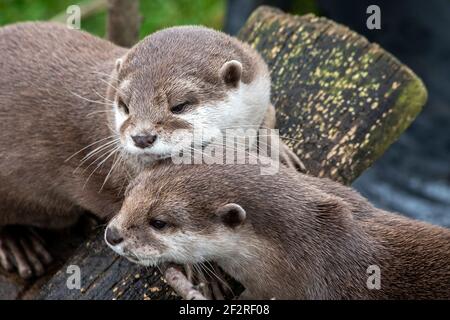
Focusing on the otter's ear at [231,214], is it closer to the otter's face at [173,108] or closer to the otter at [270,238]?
the otter at [270,238]

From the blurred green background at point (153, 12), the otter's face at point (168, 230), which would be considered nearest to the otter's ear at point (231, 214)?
the otter's face at point (168, 230)

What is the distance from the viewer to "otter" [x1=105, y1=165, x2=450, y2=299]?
333 cm

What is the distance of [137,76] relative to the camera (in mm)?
3643

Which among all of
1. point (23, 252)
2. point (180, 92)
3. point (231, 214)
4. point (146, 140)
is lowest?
point (23, 252)

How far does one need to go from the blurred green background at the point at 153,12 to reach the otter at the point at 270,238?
4449 millimetres

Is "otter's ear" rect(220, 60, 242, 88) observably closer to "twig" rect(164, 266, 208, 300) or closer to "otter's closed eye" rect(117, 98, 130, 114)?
"otter's closed eye" rect(117, 98, 130, 114)

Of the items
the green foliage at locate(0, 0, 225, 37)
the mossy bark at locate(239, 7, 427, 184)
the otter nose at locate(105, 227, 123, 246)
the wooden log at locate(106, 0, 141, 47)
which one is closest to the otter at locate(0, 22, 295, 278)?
the mossy bark at locate(239, 7, 427, 184)

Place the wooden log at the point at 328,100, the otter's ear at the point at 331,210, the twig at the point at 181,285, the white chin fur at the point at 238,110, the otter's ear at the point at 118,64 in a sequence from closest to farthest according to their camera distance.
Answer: the twig at the point at 181,285
the otter's ear at the point at 331,210
the white chin fur at the point at 238,110
the otter's ear at the point at 118,64
the wooden log at the point at 328,100

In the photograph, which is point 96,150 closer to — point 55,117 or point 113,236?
point 55,117

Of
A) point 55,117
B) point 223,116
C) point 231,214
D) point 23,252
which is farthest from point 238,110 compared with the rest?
point 23,252

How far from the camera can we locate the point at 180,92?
3.58m

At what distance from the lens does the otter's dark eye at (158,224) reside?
335cm

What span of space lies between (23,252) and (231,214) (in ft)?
5.26

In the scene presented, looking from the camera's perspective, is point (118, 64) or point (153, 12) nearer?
point (118, 64)
